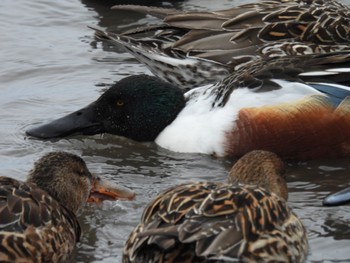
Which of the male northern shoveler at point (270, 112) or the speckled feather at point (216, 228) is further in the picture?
the male northern shoveler at point (270, 112)

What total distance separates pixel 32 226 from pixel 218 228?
1076mm

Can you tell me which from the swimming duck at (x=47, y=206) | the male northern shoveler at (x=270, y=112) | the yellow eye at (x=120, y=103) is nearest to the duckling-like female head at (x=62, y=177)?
the swimming duck at (x=47, y=206)

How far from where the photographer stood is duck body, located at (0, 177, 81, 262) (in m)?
6.50

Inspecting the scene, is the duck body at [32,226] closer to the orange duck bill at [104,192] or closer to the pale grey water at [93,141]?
the pale grey water at [93,141]

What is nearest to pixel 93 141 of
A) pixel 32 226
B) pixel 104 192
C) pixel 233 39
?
pixel 233 39

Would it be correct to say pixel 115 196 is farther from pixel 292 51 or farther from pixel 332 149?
pixel 292 51

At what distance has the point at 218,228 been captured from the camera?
628 centimetres

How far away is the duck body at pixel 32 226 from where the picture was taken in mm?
6500

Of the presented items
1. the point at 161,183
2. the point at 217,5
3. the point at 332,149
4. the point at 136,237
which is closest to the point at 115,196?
the point at 161,183

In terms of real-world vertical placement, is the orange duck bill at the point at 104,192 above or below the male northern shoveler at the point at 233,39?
below

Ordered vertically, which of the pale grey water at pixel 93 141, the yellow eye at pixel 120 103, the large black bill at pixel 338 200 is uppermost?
the large black bill at pixel 338 200

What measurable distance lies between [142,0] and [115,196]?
557cm

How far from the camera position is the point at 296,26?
977 cm

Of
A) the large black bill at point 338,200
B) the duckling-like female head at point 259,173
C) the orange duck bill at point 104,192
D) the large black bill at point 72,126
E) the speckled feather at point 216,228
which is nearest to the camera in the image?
the speckled feather at point 216,228
